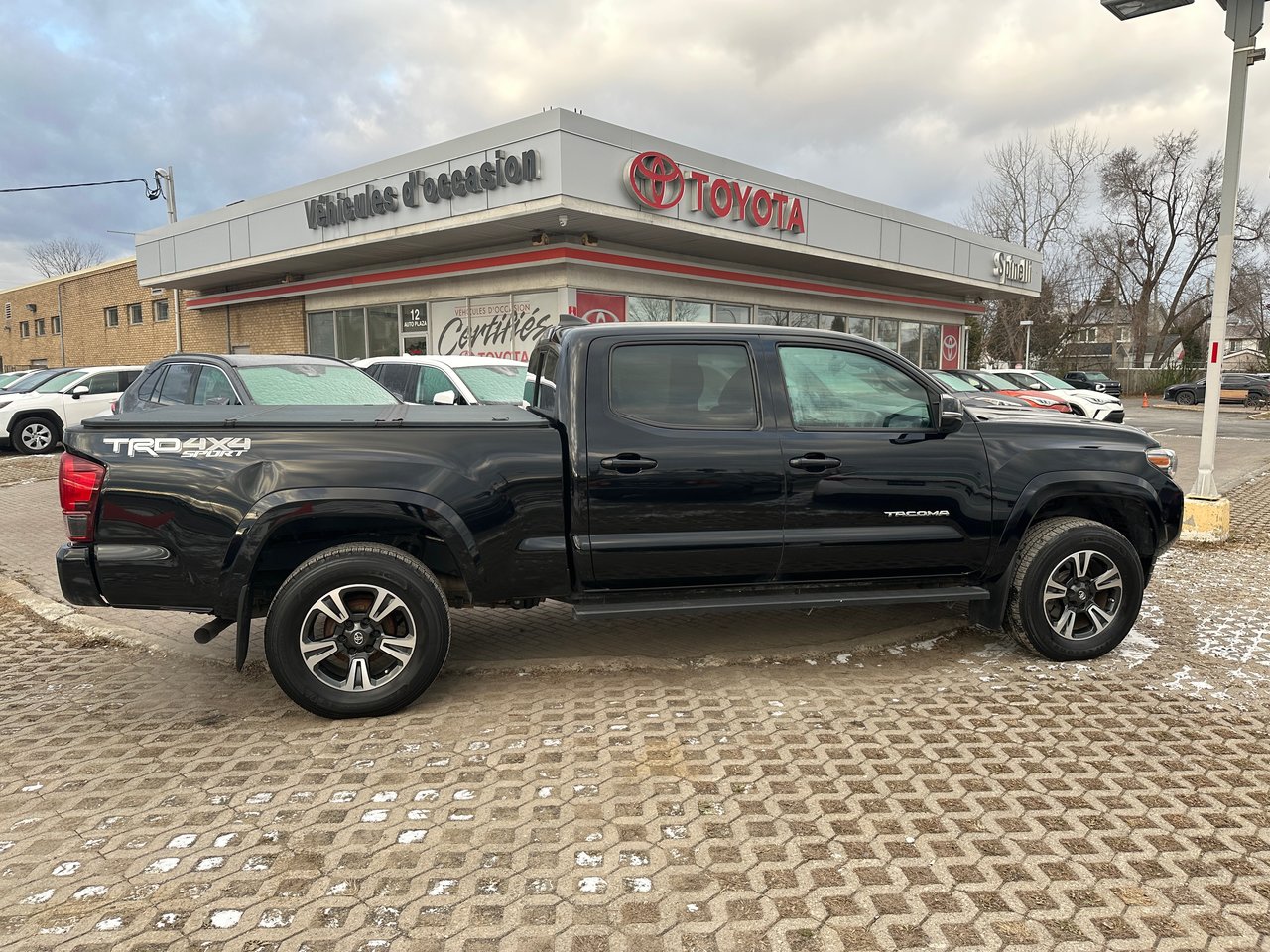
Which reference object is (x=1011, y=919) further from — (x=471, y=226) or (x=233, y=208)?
(x=233, y=208)

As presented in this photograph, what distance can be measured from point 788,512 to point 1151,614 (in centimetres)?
308

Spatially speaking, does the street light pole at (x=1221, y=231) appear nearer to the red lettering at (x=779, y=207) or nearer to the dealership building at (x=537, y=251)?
the dealership building at (x=537, y=251)

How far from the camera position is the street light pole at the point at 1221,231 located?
24.1ft

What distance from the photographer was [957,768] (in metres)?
3.35

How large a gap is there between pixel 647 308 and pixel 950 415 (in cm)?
1312

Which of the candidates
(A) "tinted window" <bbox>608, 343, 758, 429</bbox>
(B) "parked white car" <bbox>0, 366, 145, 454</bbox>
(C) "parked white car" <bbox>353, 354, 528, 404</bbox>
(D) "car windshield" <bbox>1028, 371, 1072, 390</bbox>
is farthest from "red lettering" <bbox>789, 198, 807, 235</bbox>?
(A) "tinted window" <bbox>608, 343, 758, 429</bbox>

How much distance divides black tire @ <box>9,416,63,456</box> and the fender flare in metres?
14.7

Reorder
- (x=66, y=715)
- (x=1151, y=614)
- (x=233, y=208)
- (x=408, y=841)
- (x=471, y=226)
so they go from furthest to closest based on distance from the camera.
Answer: (x=233, y=208), (x=471, y=226), (x=1151, y=614), (x=66, y=715), (x=408, y=841)

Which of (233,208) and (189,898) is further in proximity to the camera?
(233,208)

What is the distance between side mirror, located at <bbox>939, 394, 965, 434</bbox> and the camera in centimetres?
433

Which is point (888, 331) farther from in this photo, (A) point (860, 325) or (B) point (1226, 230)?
(B) point (1226, 230)

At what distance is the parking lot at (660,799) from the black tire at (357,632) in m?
0.16

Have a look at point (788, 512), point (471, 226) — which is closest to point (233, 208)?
point (471, 226)

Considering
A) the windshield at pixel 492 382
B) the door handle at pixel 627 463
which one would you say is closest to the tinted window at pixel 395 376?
the windshield at pixel 492 382
